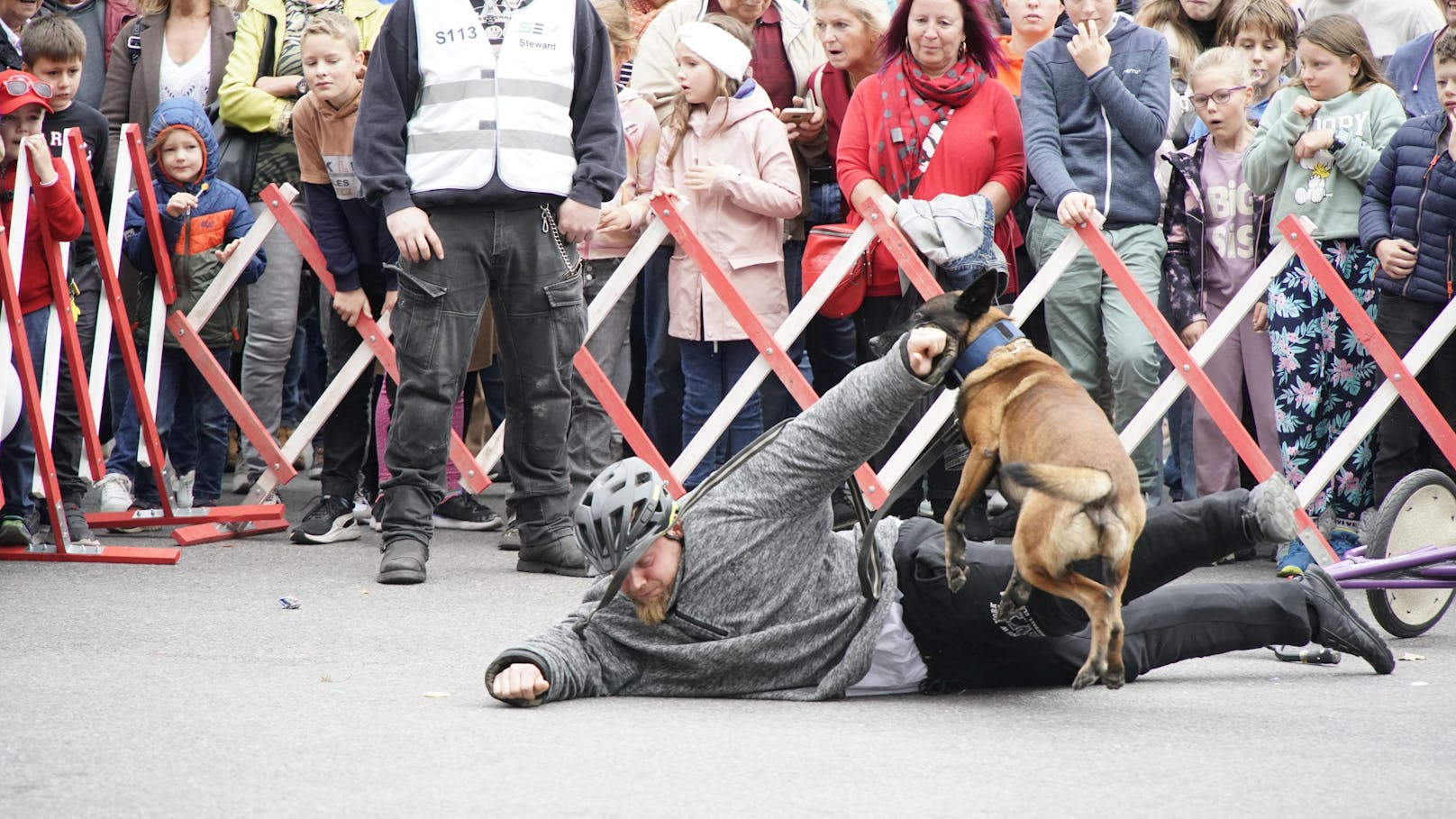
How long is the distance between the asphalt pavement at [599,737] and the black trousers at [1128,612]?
10 centimetres

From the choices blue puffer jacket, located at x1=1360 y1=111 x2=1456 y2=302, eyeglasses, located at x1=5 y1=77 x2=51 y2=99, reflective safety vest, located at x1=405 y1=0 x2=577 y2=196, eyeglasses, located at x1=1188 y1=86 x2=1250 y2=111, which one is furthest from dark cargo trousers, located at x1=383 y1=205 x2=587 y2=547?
blue puffer jacket, located at x1=1360 y1=111 x2=1456 y2=302

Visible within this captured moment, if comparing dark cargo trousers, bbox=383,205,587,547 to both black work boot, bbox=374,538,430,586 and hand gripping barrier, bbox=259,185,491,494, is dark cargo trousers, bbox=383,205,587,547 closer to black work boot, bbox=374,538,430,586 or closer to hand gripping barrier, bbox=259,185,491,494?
black work boot, bbox=374,538,430,586

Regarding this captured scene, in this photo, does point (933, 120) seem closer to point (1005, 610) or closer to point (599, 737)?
point (1005, 610)

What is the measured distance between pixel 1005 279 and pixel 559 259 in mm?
2008

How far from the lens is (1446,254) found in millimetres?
6195

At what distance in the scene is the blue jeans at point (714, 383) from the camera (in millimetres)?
7324

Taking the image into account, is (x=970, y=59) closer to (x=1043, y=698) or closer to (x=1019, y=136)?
(x=1019, y=136)

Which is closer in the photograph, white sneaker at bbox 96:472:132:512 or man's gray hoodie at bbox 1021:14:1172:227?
man's gray hoodie at bbox 1021:14:1172:227

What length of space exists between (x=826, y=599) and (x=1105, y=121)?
333 centimetres

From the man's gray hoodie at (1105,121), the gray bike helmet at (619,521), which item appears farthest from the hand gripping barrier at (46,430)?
the man's gray hoodie at (1105,121)

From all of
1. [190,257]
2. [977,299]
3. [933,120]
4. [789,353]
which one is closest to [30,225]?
[190,257]

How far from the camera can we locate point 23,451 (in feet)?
22.1

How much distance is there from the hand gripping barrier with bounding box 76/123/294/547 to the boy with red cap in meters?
0.26

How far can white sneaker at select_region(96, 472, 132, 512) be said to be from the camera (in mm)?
7477
